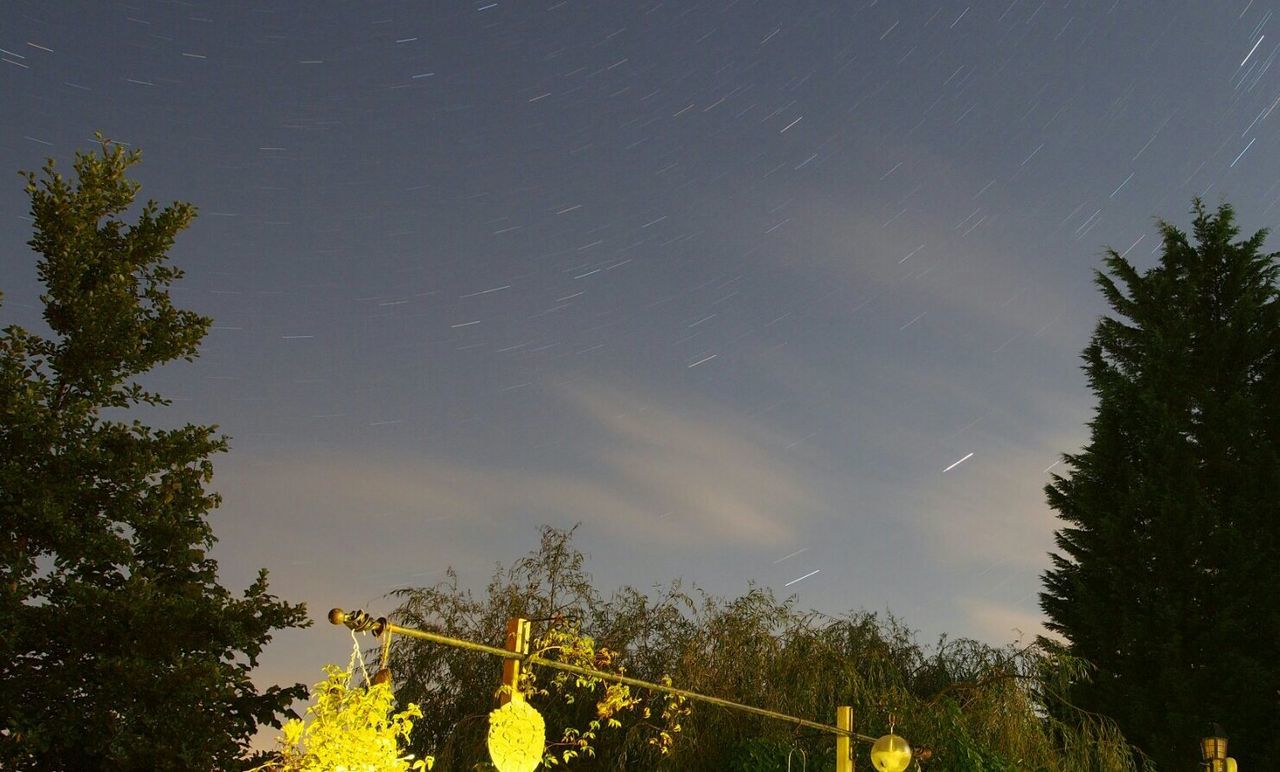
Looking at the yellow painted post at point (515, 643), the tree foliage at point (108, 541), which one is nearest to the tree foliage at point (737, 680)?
the tree foliage at point (108, 541)

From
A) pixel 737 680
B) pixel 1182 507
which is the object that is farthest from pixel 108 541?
pixel 1182 507

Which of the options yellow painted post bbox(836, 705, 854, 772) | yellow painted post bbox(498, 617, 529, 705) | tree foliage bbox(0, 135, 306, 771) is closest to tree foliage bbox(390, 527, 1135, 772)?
tree foliage bbox(0, 135, 306, 771)

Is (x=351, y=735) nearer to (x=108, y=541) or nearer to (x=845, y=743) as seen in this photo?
(x=845, y=743)

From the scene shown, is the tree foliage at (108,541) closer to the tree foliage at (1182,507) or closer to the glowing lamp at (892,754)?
the glowing lamp at (892,754)

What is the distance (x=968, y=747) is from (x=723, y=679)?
8.92 ft

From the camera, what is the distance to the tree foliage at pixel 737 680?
35.7 ft

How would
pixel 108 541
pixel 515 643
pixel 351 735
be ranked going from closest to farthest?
pixel 515 643
pixel 351 735
pixel 108 541

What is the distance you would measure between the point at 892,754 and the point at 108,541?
8.57 m

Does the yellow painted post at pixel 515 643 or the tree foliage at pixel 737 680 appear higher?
the tree foliage at pixel 737 680

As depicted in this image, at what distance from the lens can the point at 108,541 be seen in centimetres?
1128

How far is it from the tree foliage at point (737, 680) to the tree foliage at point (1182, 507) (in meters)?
3.70

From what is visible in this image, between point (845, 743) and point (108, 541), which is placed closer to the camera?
point (845, 743)

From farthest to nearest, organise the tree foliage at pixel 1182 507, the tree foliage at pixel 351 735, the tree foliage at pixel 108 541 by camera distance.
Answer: the tree foliage at pixel 1182 507, the tree foliage at pixel 108 541, the tree foliage at pixel 351 735

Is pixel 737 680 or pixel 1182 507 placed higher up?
pixel 1182 507
